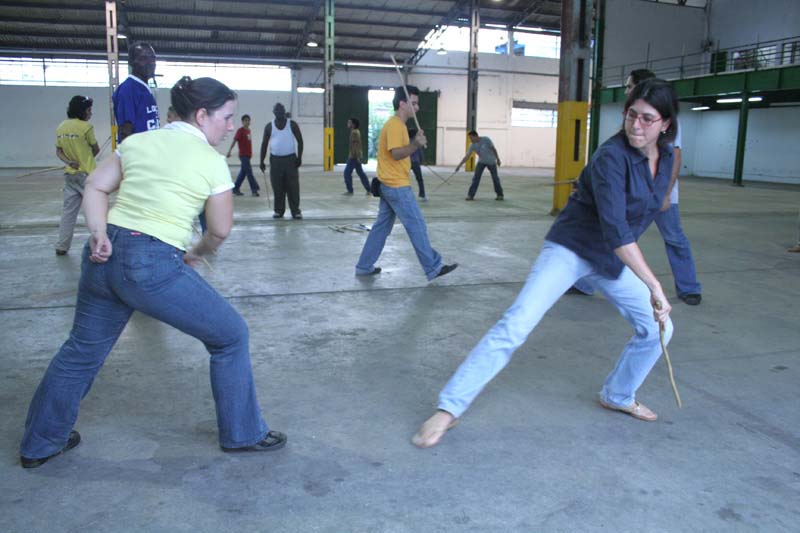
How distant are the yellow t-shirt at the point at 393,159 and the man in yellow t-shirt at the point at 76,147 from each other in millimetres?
2962

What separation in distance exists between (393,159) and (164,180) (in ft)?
11.2

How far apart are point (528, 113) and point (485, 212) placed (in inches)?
991

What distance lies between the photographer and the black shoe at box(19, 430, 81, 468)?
7.97ft

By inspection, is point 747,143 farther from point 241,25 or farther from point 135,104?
point 135,104

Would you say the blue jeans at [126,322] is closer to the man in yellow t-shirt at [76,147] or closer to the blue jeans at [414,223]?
the blue jeans at [414,223]

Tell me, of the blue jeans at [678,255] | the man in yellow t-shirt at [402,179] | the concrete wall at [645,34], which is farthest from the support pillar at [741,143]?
the man in yellow t-shirt at [402,179]

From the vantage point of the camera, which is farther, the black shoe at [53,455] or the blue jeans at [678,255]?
the blue jeans at [678,255]

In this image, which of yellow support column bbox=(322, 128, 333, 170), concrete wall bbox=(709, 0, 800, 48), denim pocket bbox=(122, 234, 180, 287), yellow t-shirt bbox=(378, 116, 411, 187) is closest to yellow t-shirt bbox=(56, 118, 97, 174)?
yellow t-shirt bbox=(378, 116, 411, 187)

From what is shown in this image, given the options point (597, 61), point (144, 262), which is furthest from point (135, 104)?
point (597, 61)

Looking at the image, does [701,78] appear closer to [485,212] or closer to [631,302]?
[485,212]

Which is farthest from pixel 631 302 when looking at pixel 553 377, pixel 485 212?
pixel 485 212

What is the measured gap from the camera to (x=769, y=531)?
2.10m

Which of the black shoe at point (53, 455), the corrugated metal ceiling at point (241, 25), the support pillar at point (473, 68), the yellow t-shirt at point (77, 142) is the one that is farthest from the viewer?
the support pillar at point (473, 68)

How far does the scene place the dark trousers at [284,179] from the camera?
966 cm
